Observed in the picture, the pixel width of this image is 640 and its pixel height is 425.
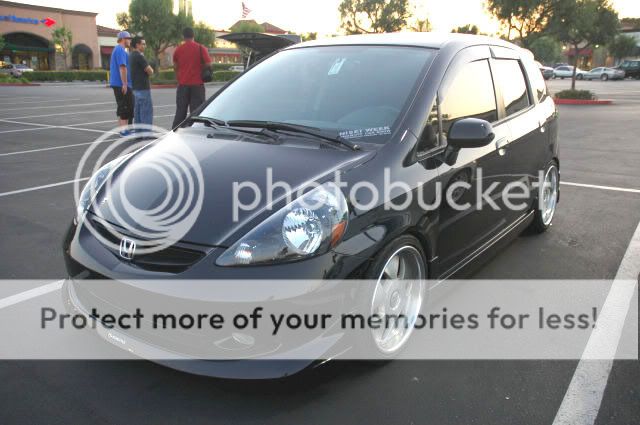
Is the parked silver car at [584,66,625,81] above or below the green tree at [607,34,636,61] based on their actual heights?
below

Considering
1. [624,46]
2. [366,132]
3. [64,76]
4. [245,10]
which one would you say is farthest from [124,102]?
[624,46]

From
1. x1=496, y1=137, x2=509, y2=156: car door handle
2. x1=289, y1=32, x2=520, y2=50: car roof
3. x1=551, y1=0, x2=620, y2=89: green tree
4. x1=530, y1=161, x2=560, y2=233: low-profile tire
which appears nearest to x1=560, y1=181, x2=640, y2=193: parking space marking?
x1=530, y1=161, x2=560, y2=233: low-profile tire

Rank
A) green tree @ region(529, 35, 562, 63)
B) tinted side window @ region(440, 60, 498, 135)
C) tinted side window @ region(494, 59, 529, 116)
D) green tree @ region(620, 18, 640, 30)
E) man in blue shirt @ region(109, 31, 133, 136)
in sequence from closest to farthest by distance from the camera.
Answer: tinted side window @ region(440, 60, 498, 135)
tinted side window @ region(494, 59, 529, 116)
man in blue shirt @ region(109, 31, 133, 136)
green tree @ region(529, 35, 562, 63)
green tree @ region(620, 18, 640, 30)

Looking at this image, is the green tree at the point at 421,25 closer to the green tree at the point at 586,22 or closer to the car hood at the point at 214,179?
the green tree at the point at 586,22

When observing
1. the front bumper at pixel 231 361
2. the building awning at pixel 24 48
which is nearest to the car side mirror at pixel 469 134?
the front bumper at pixel 231 361

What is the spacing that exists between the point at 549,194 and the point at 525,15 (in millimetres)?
18356

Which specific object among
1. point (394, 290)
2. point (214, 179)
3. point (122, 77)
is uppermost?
point (122, 77)

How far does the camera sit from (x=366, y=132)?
119 inches

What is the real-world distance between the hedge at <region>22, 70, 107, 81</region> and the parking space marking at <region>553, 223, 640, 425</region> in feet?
154

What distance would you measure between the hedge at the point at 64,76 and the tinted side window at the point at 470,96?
46.2 metres

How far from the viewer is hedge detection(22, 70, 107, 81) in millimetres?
43906

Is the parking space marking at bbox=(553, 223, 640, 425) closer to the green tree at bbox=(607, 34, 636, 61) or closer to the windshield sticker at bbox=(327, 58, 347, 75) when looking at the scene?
the windshield sticker at bbox=(327, 58, 347, 75)

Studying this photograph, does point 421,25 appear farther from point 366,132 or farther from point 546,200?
point 366,132

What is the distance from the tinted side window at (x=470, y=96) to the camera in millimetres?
3273
